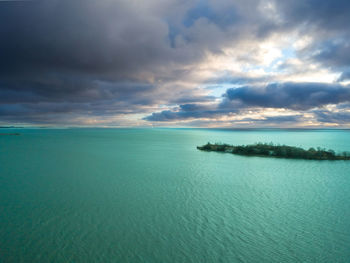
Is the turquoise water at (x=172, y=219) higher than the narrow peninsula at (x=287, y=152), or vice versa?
the narrow peninsula at (x=287, y=152)

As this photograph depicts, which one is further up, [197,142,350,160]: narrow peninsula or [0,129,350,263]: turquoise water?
[197,142,350,160]: narrow peninsula

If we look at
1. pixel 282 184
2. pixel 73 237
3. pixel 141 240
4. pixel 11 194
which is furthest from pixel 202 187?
pixel 11 194

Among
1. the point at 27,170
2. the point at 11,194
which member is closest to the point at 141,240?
the point at 11,194

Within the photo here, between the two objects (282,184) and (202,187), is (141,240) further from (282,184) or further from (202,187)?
(282,184)

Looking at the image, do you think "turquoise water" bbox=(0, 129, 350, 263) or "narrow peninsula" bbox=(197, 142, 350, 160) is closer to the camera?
"turquoise water" bbox=(0, 129, 350, 263)

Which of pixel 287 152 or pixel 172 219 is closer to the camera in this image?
pixel 172 219

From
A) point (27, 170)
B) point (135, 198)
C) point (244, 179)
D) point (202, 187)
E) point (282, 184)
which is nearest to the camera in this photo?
point (135, 198)

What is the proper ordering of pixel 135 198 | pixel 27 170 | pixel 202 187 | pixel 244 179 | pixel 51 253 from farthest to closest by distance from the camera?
pixel 27 170 < pixel 244 179 < pixel 202 187 < pixel 135 198 < pixel 51 253

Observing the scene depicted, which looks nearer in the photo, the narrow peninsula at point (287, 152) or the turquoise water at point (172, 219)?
the turquoise water at point (172, 219)

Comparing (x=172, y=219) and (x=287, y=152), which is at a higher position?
(x=287, y=152)

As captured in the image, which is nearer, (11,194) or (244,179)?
(11,194)
